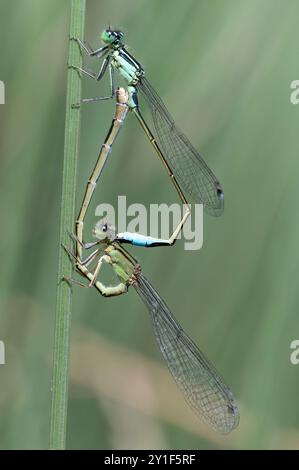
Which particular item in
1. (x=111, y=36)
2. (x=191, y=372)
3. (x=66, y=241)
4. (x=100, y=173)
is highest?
(x=111, y=36)

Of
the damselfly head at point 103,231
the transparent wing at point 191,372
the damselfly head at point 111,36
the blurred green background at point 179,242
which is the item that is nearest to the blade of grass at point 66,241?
the damselfly head at point 103,231

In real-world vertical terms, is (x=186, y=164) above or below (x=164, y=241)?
above

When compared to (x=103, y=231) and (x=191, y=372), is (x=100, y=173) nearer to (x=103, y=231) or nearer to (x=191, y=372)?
(x=103, y=231)

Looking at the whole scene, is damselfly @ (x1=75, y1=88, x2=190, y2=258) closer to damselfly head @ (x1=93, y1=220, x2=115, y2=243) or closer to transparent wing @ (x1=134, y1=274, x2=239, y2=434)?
damselfly head @ (x1=93, y1=220, x2=115, y2=243)

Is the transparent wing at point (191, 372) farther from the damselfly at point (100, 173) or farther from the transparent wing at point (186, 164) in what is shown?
the transparent wing at point (186, 164)

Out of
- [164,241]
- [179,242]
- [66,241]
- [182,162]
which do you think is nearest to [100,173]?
[164,241]

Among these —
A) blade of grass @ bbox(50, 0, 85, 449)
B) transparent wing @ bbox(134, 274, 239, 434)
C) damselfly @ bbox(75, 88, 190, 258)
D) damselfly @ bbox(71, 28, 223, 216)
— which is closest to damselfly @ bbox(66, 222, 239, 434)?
transparent wing @ bbox(134, 274, 239, 434)
